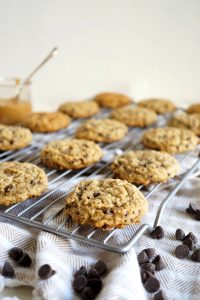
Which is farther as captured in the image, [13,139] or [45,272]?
[13,139]

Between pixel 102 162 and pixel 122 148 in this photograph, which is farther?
pixel 122 148

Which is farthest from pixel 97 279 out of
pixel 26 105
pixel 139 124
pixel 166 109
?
pixel 166 109

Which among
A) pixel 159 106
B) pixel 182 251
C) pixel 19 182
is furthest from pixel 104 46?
pixel 182 251

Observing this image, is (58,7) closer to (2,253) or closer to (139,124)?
(139,124)

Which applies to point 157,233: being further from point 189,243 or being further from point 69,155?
point 69,155

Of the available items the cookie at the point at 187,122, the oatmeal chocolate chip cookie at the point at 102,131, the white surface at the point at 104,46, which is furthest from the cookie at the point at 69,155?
the white surface at the point at 104,46

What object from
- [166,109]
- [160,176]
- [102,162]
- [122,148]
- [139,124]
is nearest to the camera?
[160,176]
